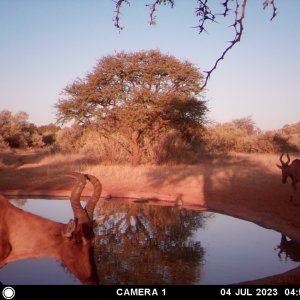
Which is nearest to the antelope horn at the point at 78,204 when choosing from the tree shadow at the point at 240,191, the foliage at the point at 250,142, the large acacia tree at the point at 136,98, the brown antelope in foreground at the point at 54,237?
the brown antelope in foreground at the point at 54,237

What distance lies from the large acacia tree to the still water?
1341cm

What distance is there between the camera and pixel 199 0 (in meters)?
4.69

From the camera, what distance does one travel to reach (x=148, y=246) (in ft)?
26.2

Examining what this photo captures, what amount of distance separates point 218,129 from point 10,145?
74.0 ft

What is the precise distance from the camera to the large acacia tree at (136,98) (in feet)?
79.2

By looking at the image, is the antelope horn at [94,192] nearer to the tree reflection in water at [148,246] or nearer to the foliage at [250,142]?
the tree reflection in water at [148,246]

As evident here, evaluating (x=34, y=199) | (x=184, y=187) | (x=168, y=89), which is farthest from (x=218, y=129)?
(x=34, y=199)

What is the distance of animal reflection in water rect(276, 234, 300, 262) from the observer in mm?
7699

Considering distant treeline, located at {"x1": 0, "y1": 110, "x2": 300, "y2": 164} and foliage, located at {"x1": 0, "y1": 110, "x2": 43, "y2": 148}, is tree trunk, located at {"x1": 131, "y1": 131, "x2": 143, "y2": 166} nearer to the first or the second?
distant treeline, located at {"x1": 0, "y1": 110, "x2": 300, "y2": 164}

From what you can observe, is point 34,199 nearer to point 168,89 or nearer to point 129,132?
point 129,132

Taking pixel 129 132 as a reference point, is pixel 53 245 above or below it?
below
